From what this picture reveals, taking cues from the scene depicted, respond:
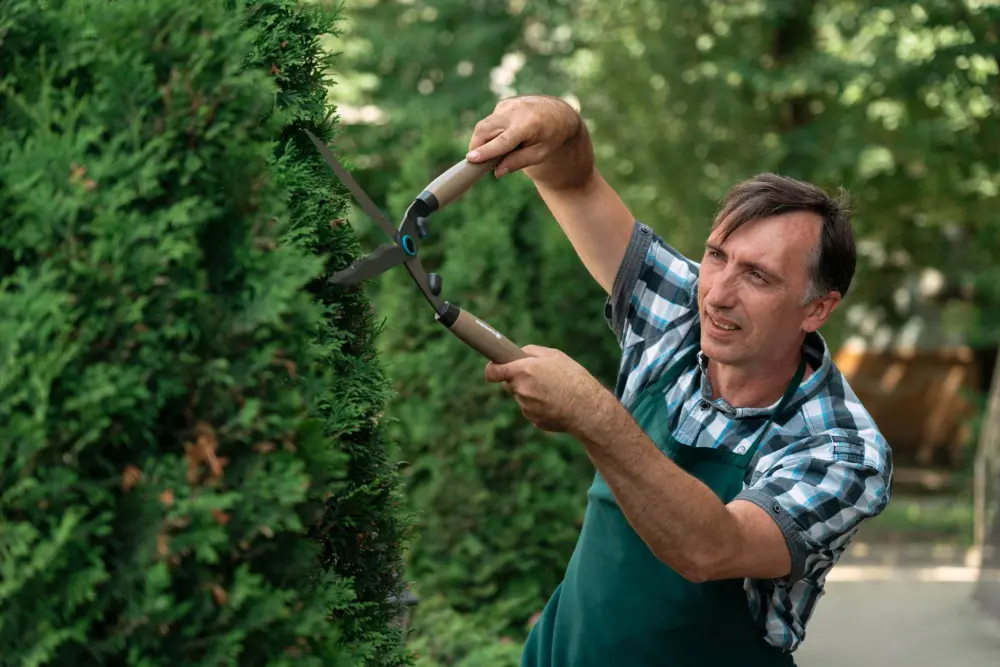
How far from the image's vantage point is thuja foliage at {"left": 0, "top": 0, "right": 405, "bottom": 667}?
5.17 feet

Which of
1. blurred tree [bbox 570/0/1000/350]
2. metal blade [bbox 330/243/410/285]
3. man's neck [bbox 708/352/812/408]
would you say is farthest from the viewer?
blurred tree [bbox 570/0/1000/350]

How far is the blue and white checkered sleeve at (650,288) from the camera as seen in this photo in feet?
10.2

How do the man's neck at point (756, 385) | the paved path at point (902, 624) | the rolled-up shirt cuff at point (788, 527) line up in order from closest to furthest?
the rolled-up shirt cuff at point (788, 527)
the man's neck at point (756, 385)
the paved path at point (902, 624)

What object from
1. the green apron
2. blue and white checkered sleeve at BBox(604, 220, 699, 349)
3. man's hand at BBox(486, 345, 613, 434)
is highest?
man's hand at BBox(486, 345, 613, 434)

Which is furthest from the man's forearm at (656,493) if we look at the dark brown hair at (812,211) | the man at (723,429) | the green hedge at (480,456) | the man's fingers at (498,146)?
the green hedge at (480,456)

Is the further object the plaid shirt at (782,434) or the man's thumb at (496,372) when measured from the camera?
the plaid shirt at (782,434)

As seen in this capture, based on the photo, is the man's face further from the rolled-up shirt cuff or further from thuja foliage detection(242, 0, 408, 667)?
thuja foliage detection(242, 0, 408, 667)

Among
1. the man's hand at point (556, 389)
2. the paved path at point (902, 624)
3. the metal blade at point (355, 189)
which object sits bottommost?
the paved path at point (902, 624)

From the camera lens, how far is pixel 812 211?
2873 mm

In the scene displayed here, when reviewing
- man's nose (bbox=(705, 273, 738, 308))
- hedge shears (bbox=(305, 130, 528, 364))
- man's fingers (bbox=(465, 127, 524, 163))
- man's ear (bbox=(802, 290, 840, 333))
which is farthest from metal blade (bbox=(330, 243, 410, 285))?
man's ear (bbox=(802, 290, 840, 333))

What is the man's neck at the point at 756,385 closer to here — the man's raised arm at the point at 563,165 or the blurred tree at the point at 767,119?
the man's raised arm at the point at 563,165

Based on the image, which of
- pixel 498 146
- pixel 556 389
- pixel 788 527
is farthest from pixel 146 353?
pixel 788 527

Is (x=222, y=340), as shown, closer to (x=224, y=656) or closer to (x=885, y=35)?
(x=224, y=656)

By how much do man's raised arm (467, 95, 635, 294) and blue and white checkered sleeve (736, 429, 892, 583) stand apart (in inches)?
31.3
